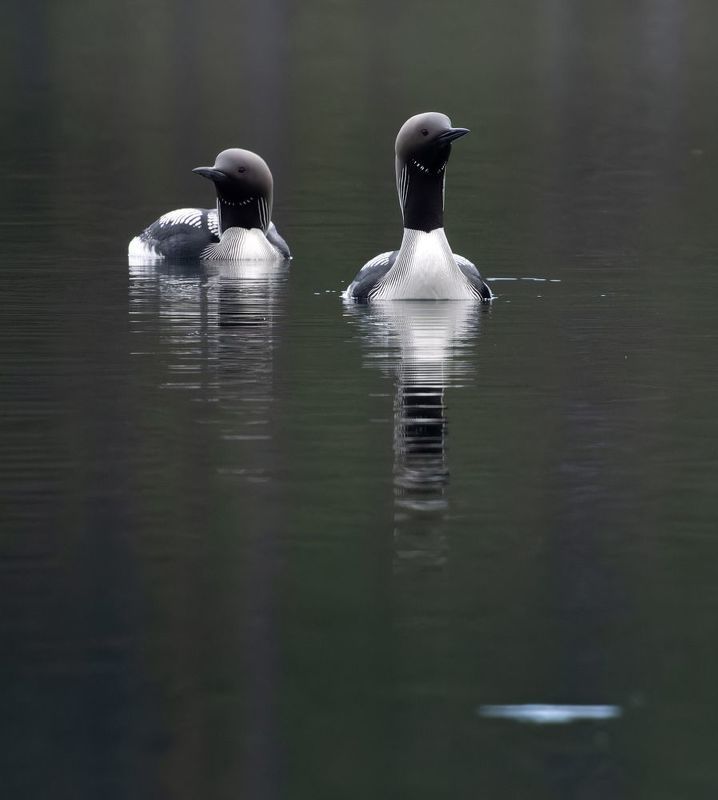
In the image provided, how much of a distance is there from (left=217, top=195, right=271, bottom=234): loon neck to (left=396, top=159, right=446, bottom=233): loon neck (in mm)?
4463

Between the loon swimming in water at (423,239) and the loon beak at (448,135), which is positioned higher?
the loon beak at (448,135)

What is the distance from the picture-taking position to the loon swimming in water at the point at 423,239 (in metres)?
18.2

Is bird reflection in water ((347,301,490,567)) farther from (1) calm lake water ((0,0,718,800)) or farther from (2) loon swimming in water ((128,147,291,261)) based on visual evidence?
(2) loon swimming in water ((128,147,291,261))

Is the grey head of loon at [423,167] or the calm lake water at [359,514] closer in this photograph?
the calm lake water at [359,514]

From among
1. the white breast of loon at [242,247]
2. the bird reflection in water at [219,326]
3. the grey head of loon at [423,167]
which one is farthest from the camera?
the white breast of loon at [242,247]

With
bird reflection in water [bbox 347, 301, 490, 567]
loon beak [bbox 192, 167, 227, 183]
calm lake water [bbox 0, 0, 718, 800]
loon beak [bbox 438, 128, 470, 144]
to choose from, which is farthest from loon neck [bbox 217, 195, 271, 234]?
loon beak [bbox 438, 128, 470, 144]

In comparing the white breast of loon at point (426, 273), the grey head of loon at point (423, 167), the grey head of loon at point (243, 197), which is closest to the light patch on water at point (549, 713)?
the white breast of loon at point (426, 273)

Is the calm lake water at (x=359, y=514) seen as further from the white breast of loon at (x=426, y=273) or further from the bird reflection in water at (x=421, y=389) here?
the white breast of loon at (x=426, y=273)

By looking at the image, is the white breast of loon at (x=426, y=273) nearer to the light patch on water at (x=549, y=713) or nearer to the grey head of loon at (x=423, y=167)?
the grey head of loon at (x=423, y=167)

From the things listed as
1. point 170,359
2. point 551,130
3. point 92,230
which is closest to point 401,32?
point 551,130

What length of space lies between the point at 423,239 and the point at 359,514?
26.8 feet

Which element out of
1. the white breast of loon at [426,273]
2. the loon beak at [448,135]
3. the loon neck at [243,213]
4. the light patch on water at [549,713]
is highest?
the loon beak at [448,135]

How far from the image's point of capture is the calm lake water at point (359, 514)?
7239 millimetres

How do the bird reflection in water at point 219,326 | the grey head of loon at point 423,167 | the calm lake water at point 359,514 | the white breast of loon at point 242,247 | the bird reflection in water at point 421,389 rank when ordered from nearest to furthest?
the calm lake water at point 359,514
the bird reflection in water at point 421,389
the bird reflection in water at point 219,326
the grey head of loon at point 423,167
the white breast of loon at point 242,247
